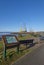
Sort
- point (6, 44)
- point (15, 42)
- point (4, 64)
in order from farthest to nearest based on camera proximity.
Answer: point (15, 42)
point (6, 44)
point (4, 64)

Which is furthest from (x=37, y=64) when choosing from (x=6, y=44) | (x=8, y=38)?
(x=8, y=38)

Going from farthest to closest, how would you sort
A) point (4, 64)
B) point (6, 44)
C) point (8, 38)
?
point (8, 38)
point (6, 44)
point (4, 64)

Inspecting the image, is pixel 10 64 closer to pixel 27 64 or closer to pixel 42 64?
pixel 27 64

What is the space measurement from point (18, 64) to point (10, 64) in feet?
1.33

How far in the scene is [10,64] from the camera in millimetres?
8602

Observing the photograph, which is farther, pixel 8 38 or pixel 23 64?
pixel 8 38

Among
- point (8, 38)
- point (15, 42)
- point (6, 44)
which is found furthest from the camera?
point (15, 42)

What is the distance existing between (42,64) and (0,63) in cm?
214

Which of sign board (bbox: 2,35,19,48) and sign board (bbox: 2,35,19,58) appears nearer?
sign board (bbox: 2,35,19,58)

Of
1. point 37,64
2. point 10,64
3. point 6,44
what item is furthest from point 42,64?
point 6,44

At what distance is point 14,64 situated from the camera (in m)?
8.57

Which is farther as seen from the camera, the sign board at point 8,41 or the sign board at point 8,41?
the sign board at point 8,41

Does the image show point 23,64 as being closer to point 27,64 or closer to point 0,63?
point 27,64

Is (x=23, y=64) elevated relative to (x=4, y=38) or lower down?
lower down
